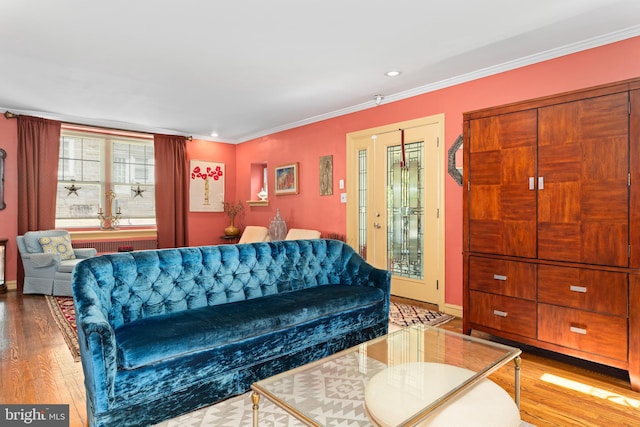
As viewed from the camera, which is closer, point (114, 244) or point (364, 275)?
point (364, 275)

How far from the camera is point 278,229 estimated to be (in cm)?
607

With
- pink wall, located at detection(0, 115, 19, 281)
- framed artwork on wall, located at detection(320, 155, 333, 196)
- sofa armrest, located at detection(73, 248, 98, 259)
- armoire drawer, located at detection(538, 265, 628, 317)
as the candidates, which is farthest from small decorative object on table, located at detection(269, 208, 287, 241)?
armoire drawer, located at detection(538, 265, 628, 317)

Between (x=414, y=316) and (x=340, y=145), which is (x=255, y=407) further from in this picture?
(x=340, y=145)

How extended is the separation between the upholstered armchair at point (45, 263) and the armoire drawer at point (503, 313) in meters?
4.81

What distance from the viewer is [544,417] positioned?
6.64 feet

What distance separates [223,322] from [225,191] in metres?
5.55

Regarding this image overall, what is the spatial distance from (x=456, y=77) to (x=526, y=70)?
26.6 inches

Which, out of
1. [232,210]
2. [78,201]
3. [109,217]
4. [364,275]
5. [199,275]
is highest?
[78,201]

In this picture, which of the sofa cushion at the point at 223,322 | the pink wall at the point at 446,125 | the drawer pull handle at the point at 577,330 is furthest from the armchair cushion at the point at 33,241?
the drawer pull handle at the point at 577,330

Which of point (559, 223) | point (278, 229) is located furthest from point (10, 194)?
point (559, 223)

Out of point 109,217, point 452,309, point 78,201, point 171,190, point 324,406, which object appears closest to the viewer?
point 324,406

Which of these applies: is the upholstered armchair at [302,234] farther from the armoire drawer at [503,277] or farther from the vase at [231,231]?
the armoire drawer at [503,277]

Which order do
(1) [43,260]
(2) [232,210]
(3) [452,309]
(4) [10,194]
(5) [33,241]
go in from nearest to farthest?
1. (3) [452,309]
2. (1) [43,260]
3. (5) [33,241]
4. (4) [10,194]
5. (2) [232,210]

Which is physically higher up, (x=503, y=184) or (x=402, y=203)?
(x=503, y=184)
